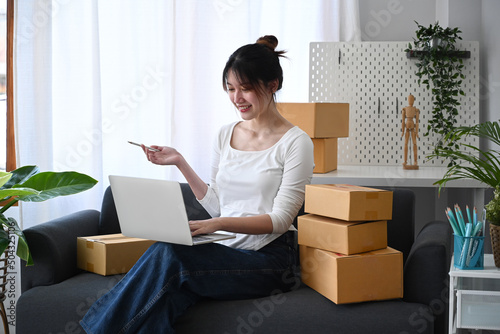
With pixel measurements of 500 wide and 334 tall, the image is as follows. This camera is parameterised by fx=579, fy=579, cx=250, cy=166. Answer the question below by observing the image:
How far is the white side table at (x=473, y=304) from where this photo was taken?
65.7 inches

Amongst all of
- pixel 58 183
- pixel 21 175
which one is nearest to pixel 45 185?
pixel 58 183

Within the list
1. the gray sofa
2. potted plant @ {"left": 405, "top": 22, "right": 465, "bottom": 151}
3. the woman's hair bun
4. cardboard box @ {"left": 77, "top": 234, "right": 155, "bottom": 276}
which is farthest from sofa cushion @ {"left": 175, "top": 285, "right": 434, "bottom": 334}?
potted plant @ {"left": 405, "top": 22, "right": 465, "bottom": 151}

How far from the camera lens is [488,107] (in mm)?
2721

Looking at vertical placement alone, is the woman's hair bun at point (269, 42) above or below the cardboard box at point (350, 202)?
above

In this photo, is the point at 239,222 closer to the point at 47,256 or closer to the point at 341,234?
the point at 341,234

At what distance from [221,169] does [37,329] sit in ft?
2.62

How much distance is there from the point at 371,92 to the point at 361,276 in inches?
51.7

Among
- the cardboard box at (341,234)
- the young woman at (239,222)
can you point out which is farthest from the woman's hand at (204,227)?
the cardboard box at (341,234)

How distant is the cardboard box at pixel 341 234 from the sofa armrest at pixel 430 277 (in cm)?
12

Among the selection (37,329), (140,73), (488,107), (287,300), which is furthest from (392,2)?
(37,329)

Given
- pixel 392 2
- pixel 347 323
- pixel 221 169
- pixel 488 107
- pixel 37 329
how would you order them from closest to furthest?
pixel 347 323, pixel 37 329, pixel 221 169, pixel 488 107, pixel 392 2

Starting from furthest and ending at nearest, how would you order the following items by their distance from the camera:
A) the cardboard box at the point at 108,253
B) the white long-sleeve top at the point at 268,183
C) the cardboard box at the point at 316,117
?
the cardboard box at the point at 316,117 < the cardboard box at the point at 108,253 < the white long-sleeve top at the point at 268,183

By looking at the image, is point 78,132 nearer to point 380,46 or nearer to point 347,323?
point 380,46

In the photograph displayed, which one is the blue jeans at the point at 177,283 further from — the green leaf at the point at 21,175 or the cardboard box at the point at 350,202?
the green leaf at the point at 21,175
